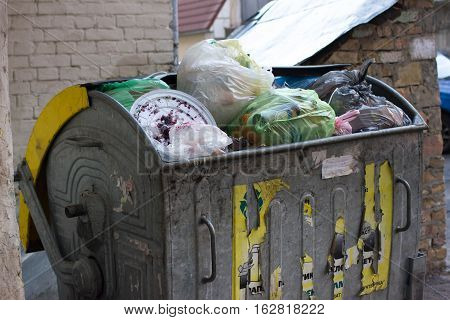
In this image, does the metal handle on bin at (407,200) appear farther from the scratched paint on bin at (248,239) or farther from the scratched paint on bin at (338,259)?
the scratched paint on bin at (248,239)

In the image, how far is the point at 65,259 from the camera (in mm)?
3395

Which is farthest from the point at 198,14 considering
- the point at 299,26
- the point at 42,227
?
the point at 42,227

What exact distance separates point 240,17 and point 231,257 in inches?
399

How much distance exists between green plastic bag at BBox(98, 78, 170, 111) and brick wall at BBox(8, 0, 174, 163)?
2.72 metres

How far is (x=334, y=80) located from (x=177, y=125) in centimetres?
115

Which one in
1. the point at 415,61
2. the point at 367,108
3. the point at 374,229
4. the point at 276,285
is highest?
the point at 415,61

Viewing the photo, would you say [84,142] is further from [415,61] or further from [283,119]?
[415,61]

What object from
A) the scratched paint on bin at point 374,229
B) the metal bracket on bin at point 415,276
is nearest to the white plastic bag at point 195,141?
the scratched paint on bin at point 374,229

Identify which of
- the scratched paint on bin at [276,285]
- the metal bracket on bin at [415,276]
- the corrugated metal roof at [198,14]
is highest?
the corrugated metal roof at [198,14]

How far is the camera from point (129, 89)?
3.06 metres

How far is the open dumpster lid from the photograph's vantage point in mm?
4887

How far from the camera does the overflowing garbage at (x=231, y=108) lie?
2.88m

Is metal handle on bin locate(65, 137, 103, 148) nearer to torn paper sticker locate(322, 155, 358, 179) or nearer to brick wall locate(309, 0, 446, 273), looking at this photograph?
torn paper sticker locate(322, 155, 358, 179)

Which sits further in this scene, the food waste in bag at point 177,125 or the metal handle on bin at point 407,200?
the metal handle on bin at point 407,200
